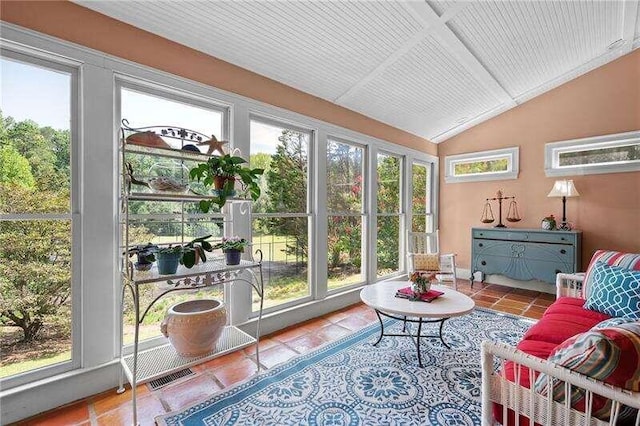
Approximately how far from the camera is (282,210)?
3174 millimetres

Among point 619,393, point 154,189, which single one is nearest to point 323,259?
point 154,189

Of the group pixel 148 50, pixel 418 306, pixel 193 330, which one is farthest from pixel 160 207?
pixel 418 306

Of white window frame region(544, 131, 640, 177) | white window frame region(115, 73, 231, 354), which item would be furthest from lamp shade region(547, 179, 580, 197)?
white window frame region(115, 73, 231, 354)

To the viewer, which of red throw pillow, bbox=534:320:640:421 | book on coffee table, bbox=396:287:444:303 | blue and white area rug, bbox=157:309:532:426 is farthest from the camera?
book on coffee table, bbox=396:287:444:303

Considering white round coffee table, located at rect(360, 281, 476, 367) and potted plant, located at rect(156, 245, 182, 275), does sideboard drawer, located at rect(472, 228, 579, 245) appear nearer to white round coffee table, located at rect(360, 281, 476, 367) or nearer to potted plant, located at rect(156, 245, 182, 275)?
white round coffee table, located at rect(360, 281, 476, 367)

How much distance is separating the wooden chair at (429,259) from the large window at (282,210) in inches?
58.1

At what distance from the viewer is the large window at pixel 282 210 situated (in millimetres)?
2988

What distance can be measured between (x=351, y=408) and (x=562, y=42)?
13.5 feet

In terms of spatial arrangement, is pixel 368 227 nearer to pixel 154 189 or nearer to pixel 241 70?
pixel 241 70

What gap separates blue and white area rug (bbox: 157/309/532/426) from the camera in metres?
1.72

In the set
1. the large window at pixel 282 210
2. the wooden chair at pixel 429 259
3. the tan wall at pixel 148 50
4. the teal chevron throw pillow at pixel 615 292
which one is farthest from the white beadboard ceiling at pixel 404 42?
the teal chevron throw pillow at pixel 615 292

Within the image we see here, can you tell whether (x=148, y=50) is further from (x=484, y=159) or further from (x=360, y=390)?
(x=484, y=159)

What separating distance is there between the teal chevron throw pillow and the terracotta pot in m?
2.67

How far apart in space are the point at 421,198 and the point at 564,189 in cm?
198
